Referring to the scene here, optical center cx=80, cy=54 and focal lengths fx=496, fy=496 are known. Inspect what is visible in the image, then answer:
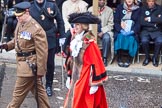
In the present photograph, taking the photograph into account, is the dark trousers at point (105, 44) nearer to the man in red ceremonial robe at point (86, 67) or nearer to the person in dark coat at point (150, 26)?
the person in dark coat at point (150, 26)

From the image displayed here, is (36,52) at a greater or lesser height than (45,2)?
lesser

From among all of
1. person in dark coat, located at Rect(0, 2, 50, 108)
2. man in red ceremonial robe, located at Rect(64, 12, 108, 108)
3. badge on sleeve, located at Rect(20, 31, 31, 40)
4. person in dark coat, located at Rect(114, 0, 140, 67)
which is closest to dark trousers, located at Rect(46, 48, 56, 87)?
person in dark coat, located at Rect(0, 2, 50, 108)

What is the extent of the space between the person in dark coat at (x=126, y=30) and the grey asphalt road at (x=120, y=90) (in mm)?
619

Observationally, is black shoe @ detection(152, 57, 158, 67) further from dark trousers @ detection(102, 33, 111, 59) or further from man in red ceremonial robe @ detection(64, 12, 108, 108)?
man in red ceremonial robe @ detection(64, 12, 108, 108)

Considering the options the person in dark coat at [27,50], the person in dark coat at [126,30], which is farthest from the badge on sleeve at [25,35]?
the person in dark coat at [126,30]

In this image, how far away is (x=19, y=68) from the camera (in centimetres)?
687

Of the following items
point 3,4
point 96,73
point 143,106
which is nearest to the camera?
point 96,73

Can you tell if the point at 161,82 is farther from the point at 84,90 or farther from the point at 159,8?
the point at 84,90

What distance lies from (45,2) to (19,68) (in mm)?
1654

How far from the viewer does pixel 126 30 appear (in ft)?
34.2

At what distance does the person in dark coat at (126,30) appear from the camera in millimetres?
10344

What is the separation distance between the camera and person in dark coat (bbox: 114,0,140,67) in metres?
10.3

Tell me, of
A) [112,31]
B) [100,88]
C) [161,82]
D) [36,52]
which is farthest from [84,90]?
[112,31]

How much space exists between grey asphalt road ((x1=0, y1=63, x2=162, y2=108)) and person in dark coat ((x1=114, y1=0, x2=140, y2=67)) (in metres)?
0.62
